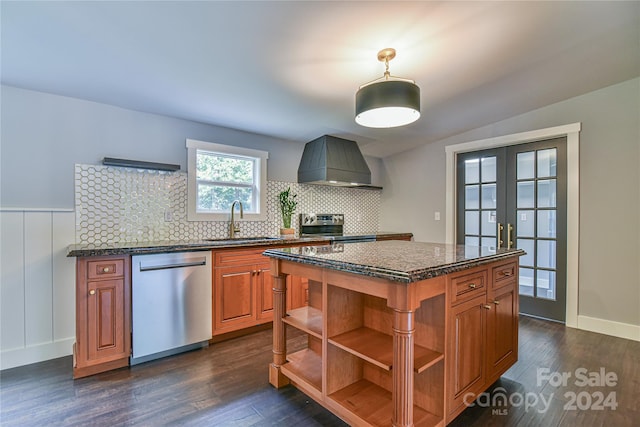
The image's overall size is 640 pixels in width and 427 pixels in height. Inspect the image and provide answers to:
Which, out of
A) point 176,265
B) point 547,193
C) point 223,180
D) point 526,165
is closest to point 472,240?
point 547,193

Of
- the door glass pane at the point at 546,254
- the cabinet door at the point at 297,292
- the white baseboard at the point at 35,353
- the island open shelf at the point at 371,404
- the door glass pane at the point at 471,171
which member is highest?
the door glass pane at the point at 471,171

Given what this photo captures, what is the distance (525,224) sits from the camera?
368 centimetres

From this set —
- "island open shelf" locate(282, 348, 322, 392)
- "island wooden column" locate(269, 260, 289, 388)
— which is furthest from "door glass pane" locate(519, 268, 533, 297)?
"island wooden column" locate(269, 260, 289, 388)

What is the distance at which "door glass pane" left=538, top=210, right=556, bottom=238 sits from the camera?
3484mm

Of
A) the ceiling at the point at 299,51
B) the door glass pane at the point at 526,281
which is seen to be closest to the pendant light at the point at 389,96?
the ceiling at the point at 299,51

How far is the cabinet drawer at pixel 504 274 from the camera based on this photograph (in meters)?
1.91

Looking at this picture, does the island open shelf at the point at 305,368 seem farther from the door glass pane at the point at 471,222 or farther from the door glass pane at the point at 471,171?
the door glass pane at the point at 471,171

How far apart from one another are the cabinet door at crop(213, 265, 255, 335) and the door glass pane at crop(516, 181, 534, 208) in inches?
131

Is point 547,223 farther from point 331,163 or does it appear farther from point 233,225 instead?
point 233,225

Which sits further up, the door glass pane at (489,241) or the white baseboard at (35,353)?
the door glass pane at (489,241)

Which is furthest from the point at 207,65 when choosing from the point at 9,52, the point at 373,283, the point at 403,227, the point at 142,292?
the point at 403,227

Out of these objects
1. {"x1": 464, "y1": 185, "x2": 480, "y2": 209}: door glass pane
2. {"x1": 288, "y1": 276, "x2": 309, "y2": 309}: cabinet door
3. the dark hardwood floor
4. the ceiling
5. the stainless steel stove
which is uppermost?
the ceiling

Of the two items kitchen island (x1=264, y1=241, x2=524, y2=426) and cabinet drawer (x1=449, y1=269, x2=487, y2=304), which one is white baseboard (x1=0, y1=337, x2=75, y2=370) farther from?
cabinet drawer (x1=449, y1=269, x2=487, y2=304)

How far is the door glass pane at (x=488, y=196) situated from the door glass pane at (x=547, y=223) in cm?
53
